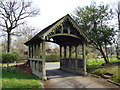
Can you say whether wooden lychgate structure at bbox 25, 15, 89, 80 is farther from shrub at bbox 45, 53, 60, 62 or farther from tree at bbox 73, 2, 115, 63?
shrub at bbox 45, 53, 60, 62

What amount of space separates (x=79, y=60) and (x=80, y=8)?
7.46 m

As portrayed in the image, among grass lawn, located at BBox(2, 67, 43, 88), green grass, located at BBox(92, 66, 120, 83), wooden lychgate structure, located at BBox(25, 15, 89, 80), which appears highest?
wooden lychgate structure, located at BBox(25, 15, 89, 80)

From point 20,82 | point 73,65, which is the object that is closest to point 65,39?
point 73,65

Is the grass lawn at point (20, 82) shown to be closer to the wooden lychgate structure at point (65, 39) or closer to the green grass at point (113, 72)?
the wooden lychgate structure at point (65, 39)

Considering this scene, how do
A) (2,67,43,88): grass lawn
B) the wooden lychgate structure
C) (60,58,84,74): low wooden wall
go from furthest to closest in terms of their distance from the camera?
(60,58,84,74): low wooden wall < the wooden lychgate structure < (2,67,43,88): grass lawn

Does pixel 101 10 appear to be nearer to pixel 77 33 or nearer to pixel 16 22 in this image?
pixel 77 33

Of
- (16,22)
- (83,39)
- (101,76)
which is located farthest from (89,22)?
(16,22)

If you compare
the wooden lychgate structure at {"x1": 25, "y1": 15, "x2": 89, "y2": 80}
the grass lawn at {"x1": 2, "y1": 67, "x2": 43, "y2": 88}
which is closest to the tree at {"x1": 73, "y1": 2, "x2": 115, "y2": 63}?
the wooden lychgate structure at {"x1": 25, "y1": 15, "x2": 89, "y2": 80}

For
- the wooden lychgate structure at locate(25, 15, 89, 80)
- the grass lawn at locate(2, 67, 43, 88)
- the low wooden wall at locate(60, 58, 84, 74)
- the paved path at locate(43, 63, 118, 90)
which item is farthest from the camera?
the low wooden wall at locate(60, 58, 84, 74)

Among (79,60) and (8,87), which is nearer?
(8,87)

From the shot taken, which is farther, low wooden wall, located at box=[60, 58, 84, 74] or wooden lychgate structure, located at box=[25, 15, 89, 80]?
low wooden wall, located at box=[60, 58, 84, 74]

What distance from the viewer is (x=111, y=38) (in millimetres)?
16047

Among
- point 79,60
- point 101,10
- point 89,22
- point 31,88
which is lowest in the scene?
point 31,88

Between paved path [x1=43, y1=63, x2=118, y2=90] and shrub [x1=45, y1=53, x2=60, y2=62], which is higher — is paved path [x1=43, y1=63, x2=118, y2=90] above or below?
below
